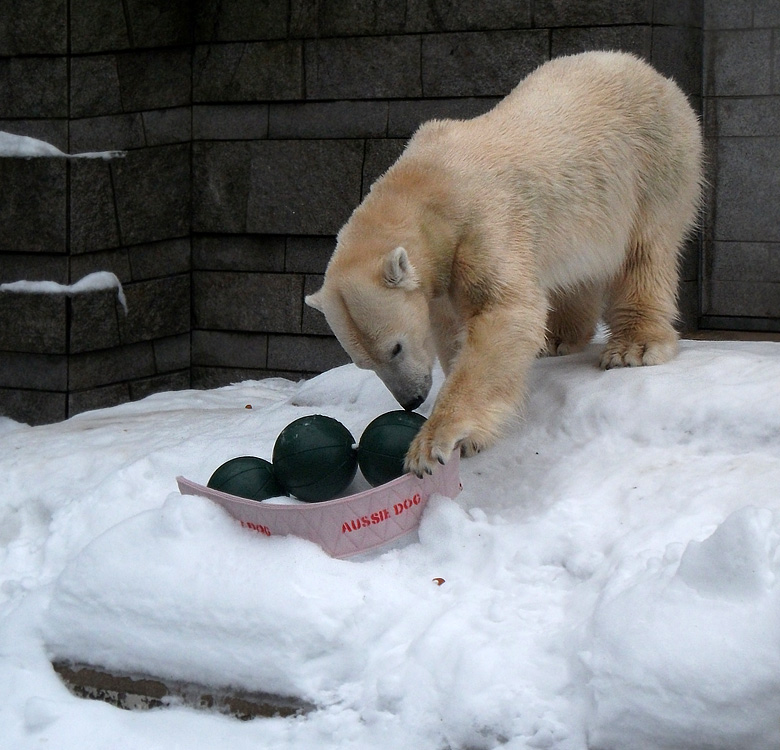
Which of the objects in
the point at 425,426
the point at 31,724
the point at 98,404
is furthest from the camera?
the point at 98,404

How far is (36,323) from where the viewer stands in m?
5.87

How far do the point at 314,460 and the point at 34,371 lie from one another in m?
3.58

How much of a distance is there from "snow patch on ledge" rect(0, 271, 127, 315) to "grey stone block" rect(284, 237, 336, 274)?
104cm

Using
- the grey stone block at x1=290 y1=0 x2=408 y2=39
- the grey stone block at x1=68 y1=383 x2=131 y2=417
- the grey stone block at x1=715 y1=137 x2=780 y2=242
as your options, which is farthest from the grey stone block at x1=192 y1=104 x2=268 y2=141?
the grey stone block at x1=715 y1=137 x2=780 y2=242

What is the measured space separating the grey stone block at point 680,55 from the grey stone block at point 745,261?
0.87m

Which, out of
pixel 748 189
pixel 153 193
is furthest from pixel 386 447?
pixel 153 193

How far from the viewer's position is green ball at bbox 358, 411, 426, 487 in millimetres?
2998

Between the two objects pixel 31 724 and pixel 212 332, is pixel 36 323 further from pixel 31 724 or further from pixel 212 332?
pixel 31 724

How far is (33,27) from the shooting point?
5.56 m

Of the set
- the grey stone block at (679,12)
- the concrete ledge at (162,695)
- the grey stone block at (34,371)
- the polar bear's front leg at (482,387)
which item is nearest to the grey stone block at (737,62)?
the grey stone block at (679,12)

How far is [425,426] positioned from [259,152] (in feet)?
11.9

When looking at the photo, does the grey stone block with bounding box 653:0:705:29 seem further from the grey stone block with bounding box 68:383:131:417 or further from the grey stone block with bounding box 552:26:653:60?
the grey stone block with bounding box 68:383:131:417

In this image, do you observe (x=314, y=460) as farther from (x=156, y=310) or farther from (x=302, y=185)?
(x=156, y=310)

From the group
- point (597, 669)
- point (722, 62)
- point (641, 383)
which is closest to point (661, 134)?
point (641, 383)
